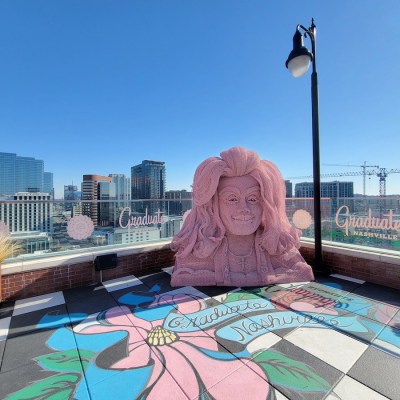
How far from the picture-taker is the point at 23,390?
1896 mm

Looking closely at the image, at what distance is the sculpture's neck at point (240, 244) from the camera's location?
4242 mm

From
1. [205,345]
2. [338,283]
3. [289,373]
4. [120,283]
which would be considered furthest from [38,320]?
[338,283]

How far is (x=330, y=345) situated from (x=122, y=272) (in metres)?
3.79

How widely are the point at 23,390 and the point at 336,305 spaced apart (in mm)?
3761

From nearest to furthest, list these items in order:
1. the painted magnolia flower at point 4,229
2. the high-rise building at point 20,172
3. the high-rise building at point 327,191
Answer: the painted magnolia flower at point 4,229, the high-rise building at point 327,191, the high-rise building at point 20,172

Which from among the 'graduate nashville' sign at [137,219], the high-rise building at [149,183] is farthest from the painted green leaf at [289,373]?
the high-rise building at [149,183]

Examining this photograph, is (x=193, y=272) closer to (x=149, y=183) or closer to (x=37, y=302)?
(x=37, y=302)

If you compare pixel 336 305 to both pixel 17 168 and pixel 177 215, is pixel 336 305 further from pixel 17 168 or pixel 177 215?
pixel 17 168

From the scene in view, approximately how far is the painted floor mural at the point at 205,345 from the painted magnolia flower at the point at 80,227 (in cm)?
117

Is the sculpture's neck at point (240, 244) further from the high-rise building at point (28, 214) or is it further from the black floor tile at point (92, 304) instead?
the high-rise building at point (28, 214)

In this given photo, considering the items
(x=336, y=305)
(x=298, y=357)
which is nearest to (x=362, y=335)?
(x=336, y=305)

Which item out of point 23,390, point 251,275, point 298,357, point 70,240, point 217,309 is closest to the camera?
point 23,390

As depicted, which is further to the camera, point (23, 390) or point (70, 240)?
point (70, 240)

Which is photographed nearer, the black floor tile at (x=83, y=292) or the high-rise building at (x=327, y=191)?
the black floor tile at (x=83, y=292)
